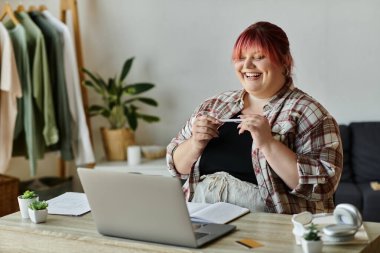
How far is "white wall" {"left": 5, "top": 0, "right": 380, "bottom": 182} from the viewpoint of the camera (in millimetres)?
4285

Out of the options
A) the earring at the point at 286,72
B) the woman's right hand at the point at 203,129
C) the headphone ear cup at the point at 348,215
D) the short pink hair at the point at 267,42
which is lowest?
the headphone ear cup at the point at 348,215

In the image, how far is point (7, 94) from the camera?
13.6ft

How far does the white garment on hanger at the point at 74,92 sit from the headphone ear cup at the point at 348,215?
9.46 feet

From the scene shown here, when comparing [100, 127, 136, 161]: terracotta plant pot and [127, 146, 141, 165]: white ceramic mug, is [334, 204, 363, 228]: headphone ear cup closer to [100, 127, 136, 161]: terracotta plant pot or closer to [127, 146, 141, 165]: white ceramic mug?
[127, 146, 141, 165]: white ceramic mug

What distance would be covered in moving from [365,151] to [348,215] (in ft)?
8.06

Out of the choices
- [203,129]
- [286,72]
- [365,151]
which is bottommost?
[365,151]

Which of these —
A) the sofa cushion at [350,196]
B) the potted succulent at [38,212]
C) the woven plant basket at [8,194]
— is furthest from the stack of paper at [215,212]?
the woven plant basket at [8,194]

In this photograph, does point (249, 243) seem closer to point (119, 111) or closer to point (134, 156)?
point (134, 156)

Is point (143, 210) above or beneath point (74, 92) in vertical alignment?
beneath

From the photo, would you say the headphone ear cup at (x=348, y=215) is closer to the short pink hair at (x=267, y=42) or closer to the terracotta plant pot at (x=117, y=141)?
the short pink hair at (x=267, y=42)

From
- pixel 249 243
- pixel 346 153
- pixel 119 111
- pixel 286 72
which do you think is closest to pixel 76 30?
pixel 119 111

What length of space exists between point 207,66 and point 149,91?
507mm

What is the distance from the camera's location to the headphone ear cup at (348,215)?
179 centimetres

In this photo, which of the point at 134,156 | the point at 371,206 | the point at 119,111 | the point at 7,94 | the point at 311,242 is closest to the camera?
the point at 311,242
